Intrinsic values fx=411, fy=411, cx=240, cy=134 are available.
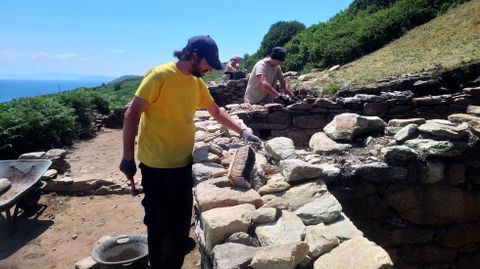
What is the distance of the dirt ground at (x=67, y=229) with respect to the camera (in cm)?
498

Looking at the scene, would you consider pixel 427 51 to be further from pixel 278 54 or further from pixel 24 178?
pixel 24 178

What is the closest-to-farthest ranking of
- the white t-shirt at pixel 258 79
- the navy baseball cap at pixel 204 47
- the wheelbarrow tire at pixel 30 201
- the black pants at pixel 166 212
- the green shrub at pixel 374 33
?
the navy baseball cap at pixel 204 47 → the black pants at pixel 166 212 → the wheelbarrow tire at pixel 30 201 → the white t-shirt at pixel 258 79 → the green shrub at pixel 374 33

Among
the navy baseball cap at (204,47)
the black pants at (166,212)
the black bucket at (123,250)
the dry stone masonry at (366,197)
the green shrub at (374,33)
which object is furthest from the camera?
the green shrub at (374,33)

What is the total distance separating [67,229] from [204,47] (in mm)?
3988

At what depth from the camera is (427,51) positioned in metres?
11.1

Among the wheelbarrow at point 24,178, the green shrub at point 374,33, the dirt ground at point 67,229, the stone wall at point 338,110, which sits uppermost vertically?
the green shrub at point 374,33

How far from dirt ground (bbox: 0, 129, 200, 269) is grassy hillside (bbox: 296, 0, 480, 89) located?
16.5 ft

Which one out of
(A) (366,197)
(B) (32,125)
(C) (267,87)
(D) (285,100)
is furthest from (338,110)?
(B) (32,125)

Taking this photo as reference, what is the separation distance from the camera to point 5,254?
5.16 meters

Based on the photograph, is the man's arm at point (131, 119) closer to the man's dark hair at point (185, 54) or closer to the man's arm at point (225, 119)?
the man's dark hair at point (185, 54)

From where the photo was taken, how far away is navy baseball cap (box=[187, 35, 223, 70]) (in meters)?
3.13

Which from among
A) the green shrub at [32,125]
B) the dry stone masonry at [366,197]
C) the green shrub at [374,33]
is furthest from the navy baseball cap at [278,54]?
the green shrub at [374,33]

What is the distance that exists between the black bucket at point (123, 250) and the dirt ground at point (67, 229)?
47 cm

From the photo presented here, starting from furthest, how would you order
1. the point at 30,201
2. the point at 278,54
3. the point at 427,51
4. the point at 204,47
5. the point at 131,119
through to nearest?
the point at 427,51, the point at 278,54, the point at 30,201, the point at 204,47, the point at 131,119
